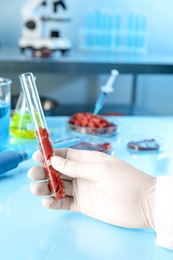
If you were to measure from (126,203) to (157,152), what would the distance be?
403mm

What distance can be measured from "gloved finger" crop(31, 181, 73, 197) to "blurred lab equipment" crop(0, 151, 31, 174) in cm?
13

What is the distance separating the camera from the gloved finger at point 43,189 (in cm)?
69

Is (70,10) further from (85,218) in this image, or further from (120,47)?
(85,218)

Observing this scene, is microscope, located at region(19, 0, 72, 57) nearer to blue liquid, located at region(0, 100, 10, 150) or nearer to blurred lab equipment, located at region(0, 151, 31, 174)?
blue liquid, located at region(0, 100, 10, 150)

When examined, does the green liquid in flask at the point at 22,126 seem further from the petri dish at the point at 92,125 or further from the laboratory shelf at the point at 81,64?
the laboratory shelf at the point at 81,64

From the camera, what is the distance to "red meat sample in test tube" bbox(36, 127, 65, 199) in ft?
2.26

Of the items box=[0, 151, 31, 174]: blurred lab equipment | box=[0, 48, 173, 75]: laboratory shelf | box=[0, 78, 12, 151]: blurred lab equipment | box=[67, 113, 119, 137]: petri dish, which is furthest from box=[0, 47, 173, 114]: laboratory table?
box=[0, 151, 31, 174]: blurred lab equipment

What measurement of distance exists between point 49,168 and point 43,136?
66 millimetres

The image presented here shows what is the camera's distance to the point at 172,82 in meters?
2.82

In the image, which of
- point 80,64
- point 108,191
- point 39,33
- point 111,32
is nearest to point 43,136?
point 108,191

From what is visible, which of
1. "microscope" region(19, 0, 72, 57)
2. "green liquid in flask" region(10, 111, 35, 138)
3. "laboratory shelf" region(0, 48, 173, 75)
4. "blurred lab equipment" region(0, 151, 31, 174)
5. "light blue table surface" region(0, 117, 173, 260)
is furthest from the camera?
"microscope" region(19, 0, 72, 57)

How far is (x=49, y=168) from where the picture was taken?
0.71m

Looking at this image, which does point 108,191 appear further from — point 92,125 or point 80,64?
point 80,64

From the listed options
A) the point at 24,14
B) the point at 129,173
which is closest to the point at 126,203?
the point at 129,173
